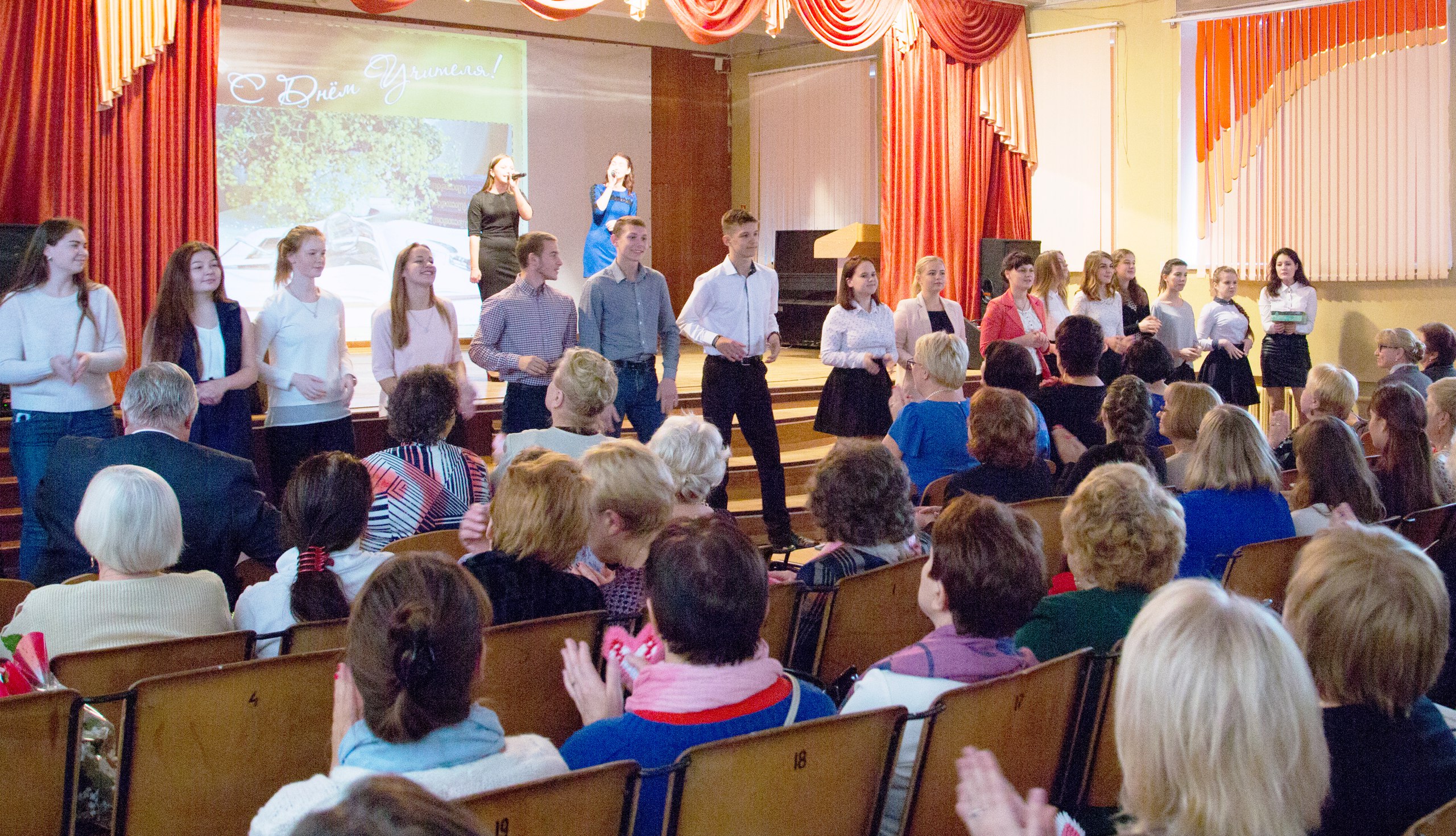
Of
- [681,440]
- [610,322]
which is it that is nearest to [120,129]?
[610,322]

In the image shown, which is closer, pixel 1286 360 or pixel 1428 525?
pixel 1428 525

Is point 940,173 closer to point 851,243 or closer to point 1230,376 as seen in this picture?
point 851,243

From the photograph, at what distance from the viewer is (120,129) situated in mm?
6734

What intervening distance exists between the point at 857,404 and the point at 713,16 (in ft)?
9.88

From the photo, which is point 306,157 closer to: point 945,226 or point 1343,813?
point 945,226

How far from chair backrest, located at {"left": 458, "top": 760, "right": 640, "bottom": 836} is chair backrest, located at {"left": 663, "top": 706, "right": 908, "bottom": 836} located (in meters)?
0.08

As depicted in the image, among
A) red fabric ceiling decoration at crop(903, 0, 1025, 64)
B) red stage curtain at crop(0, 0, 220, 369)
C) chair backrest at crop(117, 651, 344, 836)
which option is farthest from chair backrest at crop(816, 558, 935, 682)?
red fabric ceiling decoration at crop(903, 0, 1025, 64)

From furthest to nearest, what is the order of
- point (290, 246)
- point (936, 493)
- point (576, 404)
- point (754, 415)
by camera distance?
point (754, 415) < point (290, 246) < point (936, 493) < point (576, 404)

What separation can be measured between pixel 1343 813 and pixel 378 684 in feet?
4.25

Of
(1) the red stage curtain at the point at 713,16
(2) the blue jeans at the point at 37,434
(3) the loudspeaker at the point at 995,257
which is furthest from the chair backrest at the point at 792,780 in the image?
(3) the loudspeaker at the point at 995,257

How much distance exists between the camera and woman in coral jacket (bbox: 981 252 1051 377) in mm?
6543

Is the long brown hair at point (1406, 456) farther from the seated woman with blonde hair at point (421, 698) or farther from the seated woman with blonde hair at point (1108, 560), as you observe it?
the seated woman with blonde hair at point (421, 698)

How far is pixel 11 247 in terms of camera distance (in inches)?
234

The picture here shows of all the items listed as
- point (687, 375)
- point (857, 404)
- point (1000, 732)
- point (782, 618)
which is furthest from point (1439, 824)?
point (687, 375)
